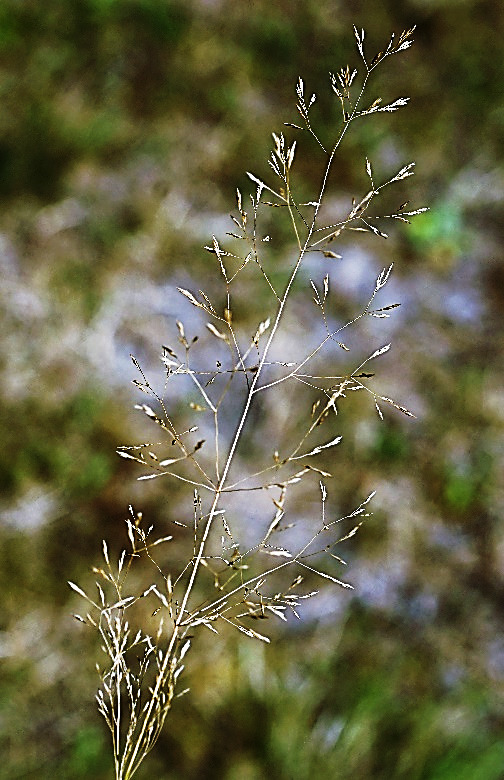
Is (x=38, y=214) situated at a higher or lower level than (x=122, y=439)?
higher

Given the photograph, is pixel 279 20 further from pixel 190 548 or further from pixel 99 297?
pixel 190 548

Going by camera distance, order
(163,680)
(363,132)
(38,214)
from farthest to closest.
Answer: (363,132) < (38,214) < (163,680)

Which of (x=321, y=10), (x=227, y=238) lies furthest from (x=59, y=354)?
(x=321, y=10)

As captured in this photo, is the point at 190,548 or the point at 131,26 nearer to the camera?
the point at 190,548

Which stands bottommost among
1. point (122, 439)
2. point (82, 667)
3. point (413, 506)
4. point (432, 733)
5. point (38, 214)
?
point (432, 733)

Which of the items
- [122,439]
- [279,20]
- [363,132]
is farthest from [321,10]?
[122,439]

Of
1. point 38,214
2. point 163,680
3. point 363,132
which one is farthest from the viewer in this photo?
point 363,132

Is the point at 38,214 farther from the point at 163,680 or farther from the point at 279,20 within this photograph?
the point at 163,680
